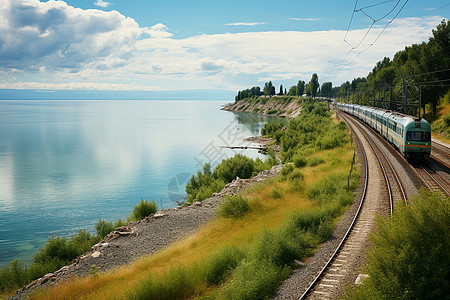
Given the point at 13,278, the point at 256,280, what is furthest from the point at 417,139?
the point at 13,278

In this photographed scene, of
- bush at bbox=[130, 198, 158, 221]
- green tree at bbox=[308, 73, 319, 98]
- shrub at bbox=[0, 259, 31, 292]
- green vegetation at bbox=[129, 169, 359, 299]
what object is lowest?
shrub at bbox=[0, 259, 31, 292]

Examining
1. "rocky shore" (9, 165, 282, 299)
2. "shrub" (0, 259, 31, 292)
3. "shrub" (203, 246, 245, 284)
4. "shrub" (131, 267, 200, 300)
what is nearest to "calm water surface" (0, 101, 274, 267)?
"shrub" (0, 259, 31, 292)

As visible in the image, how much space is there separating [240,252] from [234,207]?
402 inches

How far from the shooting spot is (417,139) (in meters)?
27.1

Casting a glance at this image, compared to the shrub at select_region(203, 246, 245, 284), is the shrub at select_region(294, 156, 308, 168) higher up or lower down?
higher up

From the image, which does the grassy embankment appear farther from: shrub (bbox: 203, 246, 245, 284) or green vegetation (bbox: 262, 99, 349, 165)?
green vegetation (bbox: 262, 99, 349, 165)

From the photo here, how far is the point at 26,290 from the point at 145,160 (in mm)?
50267

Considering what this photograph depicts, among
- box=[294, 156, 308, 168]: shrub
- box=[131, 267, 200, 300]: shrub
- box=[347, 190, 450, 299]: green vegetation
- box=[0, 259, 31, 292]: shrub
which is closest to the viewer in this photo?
box=[347, 190, 450, 299]: green vegetation

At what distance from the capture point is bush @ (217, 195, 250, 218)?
968 inches

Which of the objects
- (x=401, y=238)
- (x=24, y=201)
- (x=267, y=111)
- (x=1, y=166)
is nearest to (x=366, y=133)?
(x=401, y=238)

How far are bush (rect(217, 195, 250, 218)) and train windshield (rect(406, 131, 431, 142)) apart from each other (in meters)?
14.6

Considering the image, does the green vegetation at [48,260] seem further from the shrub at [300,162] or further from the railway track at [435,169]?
the shrub at [300,162]

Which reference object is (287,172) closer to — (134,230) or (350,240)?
(134,230)

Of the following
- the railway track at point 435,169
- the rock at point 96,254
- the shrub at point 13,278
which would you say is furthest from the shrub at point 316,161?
the shrub at point 13,278
